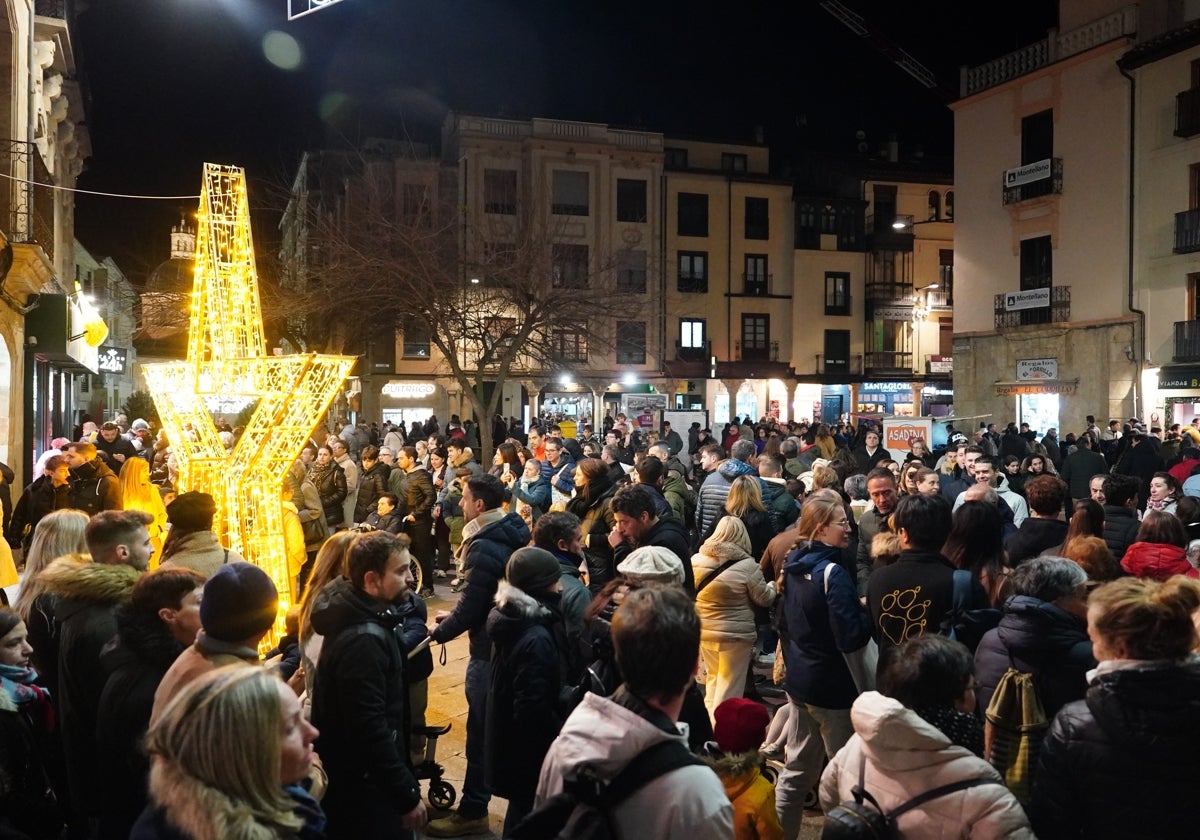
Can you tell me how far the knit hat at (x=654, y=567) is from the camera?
4391 millimetres

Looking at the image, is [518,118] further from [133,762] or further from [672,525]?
[133,762]

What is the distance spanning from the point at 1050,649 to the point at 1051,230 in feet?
87.0

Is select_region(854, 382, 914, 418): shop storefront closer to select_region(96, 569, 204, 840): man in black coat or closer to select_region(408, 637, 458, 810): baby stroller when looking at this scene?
select_region(408, 637, 458, 810): baby stroller

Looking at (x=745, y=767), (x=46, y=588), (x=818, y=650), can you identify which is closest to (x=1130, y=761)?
(x=745, y=767)

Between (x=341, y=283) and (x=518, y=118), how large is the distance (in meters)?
19.0

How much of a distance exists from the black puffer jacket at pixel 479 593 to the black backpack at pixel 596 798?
260 centimetres

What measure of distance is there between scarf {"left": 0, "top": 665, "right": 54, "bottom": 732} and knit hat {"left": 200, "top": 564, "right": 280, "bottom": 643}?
2.55ft

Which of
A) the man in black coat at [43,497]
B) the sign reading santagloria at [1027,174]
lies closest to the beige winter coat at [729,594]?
the man in black coat at [43,497]

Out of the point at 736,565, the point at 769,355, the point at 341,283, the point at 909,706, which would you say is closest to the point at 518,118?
the point at 769,355

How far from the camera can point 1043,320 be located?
26281 millimetres

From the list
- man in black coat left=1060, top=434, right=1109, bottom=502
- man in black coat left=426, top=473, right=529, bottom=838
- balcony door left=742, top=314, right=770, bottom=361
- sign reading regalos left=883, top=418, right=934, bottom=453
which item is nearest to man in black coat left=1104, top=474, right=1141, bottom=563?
man in black coat left=426, top=473, right=529, bottom=838

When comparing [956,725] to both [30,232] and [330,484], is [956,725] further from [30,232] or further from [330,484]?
[30,232]

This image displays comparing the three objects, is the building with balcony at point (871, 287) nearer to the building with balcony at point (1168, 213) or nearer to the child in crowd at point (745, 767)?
the building with balcony at point (1168, 213)

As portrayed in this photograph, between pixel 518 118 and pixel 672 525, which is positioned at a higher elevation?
pixel 518 118
